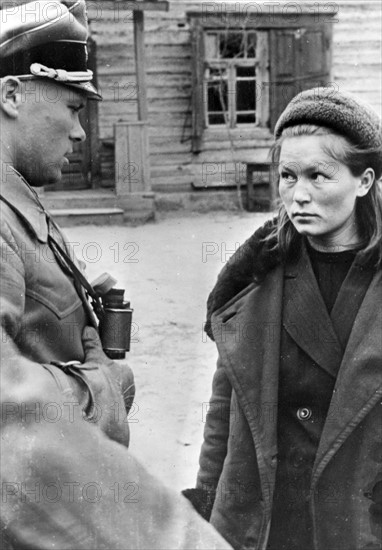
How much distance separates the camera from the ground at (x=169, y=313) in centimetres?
448

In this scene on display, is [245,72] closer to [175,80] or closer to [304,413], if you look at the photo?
[175,80]

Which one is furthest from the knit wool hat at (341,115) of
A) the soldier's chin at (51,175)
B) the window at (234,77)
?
the window at (234,77)

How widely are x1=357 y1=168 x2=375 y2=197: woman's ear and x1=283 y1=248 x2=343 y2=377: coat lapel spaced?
212mm

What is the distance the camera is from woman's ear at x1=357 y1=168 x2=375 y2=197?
197 cm

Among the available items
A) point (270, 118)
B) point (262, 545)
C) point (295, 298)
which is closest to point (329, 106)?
point (295, 298)

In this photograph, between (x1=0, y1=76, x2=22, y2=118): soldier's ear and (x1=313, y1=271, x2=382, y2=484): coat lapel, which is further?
(x1=313, y1=271, x2=382, y2=484): coat lapel

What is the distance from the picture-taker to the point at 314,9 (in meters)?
13.2

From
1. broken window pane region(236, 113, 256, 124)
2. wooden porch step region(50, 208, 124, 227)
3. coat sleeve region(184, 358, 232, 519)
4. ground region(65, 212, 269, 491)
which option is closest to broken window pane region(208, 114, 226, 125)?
broken window pane region(236, 113, 256, 124)

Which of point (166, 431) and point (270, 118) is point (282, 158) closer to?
point (166, 431)

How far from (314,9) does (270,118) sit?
1918mm

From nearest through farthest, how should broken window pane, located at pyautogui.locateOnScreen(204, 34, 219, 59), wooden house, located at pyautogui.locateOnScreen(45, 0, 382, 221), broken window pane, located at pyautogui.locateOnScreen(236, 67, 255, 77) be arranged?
wooden house, located at pyautogui.locateOnScreen(45, 0, 382, 221)
broken window pane, located at pyautogui.locateOnScreen(204, 34, 219, 59)
broken window pane, located at pyautogui.locateOnScreen(236, 67, 255, 77)

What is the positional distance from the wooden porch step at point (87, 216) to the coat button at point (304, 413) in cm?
962

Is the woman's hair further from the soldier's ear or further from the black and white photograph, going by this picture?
the soldier's ear

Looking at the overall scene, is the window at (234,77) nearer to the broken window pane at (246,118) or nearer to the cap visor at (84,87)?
the broken window pane at (246,118)
